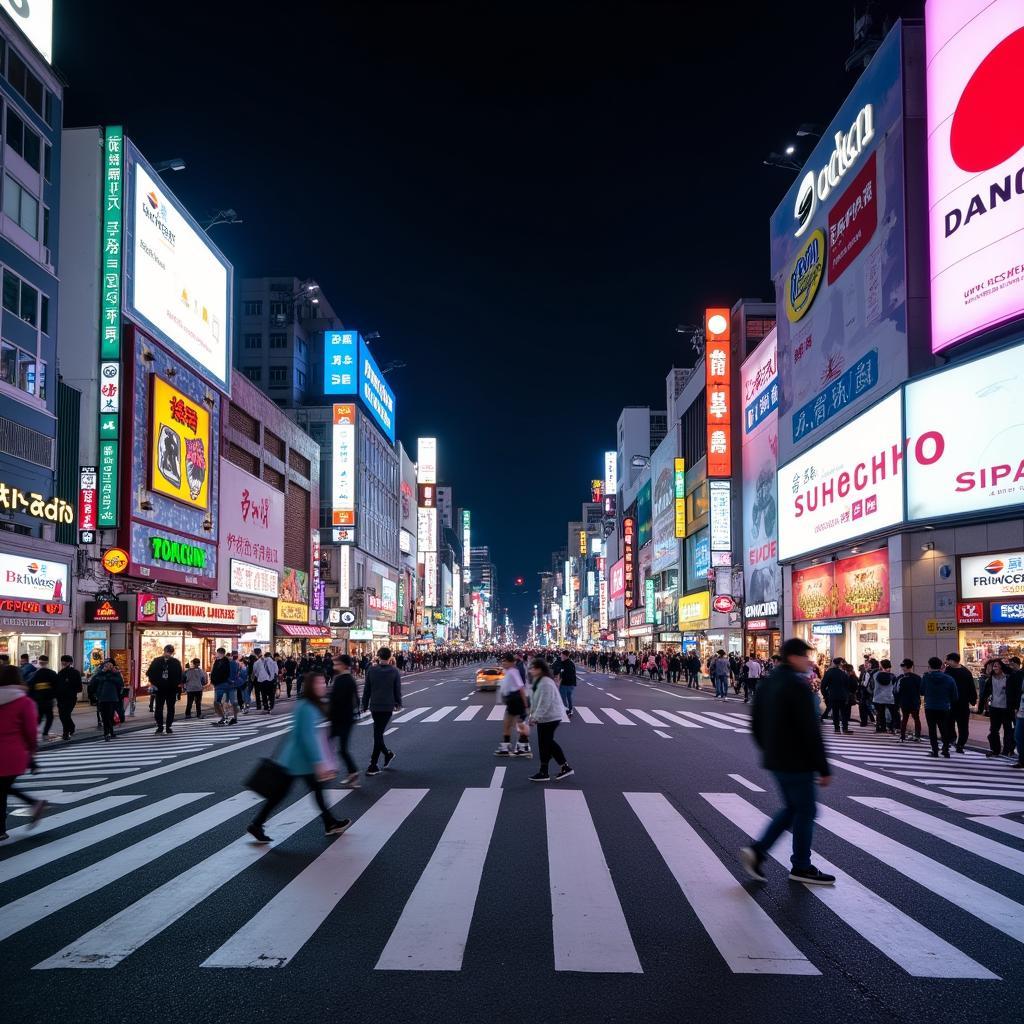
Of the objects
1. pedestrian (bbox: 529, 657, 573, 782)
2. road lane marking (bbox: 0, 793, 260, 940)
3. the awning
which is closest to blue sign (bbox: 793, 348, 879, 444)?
pedestrian (bbox: 529, 657, 573, 782)

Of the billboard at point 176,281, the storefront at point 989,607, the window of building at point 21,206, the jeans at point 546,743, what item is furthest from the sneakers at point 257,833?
the billboard at point 176,281

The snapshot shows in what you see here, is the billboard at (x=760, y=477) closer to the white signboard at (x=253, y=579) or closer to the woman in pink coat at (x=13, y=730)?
the white signboard at (x=253, y=579)

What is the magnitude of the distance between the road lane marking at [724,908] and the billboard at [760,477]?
38.3 meters

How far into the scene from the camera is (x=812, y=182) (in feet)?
124

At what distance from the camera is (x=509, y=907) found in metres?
6.54

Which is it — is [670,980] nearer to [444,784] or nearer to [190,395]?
[444,784]

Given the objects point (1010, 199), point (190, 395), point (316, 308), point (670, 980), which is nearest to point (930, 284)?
point (1010, 199)

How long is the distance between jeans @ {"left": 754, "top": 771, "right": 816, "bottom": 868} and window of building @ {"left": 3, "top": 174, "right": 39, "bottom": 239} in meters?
27.4

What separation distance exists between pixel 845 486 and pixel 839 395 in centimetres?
403

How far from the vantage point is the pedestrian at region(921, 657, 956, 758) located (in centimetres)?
1544

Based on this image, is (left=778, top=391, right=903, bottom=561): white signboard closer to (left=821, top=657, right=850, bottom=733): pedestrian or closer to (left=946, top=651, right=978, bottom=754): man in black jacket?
(left=821, top=657, right=850, bottom=733): pedestrian

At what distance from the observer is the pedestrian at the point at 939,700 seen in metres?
15.4

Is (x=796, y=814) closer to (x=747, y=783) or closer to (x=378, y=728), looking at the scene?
(x=747, y=783)

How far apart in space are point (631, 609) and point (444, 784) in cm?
9836
